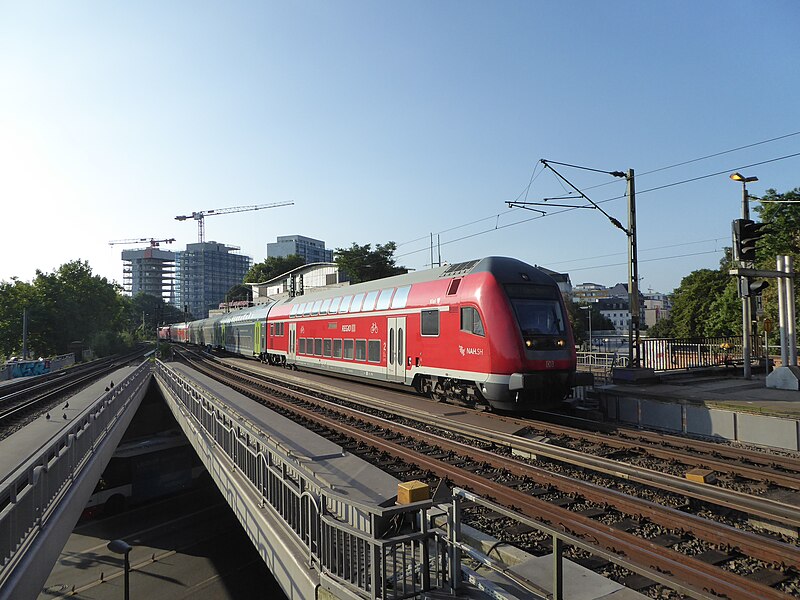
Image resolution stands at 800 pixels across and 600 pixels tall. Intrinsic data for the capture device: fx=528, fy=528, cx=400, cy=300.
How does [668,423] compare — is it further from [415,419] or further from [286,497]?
[286,497]

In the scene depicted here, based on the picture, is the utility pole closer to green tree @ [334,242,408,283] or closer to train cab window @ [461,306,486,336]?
train cab window @ [461,306,486,336]

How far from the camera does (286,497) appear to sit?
6891 millimetres

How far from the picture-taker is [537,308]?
44.8 feet

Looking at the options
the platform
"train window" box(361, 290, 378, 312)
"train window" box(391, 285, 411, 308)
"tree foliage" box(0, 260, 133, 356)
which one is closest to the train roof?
"train window" box(391, 285, 411, 308)

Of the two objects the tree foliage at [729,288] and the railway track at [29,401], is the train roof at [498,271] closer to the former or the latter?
the tree foliage at [729,288]

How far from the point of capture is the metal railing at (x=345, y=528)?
4.59 meters

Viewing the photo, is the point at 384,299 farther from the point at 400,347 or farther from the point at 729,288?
the point at 729,288

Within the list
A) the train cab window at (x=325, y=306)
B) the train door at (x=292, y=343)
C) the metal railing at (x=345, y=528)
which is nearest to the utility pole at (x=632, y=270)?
the train cab window at (x=325, y=306)

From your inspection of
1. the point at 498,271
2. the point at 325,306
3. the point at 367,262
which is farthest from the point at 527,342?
the point at 367,262

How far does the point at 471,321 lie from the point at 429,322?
6.71ft

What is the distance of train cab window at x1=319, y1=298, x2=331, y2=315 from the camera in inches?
911

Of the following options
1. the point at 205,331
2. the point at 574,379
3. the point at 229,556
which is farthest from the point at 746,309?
the point at 205,331

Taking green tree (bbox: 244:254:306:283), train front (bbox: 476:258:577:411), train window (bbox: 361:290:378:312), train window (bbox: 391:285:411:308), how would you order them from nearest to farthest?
1. train front (bbox: 476:258:577:411)
2. train window (bbox: 391:285:411:308)
3. train window (bbox: 361:290:378:312)
4. green tree (bbox: 244:254:306:283)

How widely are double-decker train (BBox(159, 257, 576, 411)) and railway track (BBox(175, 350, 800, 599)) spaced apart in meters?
2.13
